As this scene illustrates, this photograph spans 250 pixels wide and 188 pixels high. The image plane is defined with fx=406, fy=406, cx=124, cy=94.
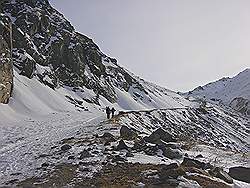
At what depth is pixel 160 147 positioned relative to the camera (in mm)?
24469

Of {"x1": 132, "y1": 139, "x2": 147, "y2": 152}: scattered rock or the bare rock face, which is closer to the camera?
{"x1": 132, "y1": 139, "x2": 147, "y2": 152}: scattered rock

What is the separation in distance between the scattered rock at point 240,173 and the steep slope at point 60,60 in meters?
49.0

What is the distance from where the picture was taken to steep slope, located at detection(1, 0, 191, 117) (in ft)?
264

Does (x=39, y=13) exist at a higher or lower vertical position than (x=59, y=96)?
higher

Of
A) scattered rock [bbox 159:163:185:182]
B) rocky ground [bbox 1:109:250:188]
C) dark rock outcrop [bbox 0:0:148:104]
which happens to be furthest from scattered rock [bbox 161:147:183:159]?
dark rock outcrop [bbox 0:0:148:104]

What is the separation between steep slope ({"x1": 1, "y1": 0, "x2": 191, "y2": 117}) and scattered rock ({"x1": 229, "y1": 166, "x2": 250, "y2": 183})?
4896 cm

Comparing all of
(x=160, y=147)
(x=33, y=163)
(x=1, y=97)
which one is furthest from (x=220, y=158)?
(x=1, y=97)

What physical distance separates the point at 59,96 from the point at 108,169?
58520mm

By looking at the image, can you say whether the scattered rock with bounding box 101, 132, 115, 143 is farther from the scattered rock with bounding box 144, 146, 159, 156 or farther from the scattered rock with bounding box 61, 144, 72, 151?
the scattered rock with bounding box 144, 146, 159, 156

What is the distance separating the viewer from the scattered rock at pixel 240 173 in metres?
20.4

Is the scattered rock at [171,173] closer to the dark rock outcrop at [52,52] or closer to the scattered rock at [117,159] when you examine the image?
the scattered rock at [117,159]

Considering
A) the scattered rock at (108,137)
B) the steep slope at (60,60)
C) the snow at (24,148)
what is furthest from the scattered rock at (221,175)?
the steep slope at (60,60)

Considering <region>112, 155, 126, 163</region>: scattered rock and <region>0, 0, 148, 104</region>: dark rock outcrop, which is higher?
<region>0, 0, 148, 104</region>: dark rock outcrop

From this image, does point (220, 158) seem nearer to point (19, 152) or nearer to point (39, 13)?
point (19, 152)
